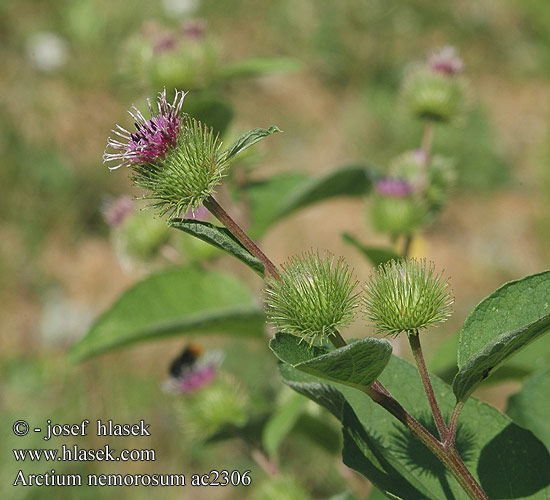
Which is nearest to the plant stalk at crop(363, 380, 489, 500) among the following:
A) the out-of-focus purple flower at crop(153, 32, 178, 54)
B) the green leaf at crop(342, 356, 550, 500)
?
the green leaf at crop(342, 356, 550, 500)

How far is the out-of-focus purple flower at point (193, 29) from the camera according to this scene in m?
2.10

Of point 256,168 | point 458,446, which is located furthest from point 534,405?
point 256,168

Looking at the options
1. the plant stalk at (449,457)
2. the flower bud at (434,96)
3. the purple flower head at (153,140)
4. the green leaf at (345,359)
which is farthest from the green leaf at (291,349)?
the flower bud at (434,96)

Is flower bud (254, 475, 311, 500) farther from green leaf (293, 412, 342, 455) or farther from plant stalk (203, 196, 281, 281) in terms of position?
plant stalk (203, 196, 281, 281)

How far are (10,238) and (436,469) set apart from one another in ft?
14.8

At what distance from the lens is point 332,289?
3.02 ft

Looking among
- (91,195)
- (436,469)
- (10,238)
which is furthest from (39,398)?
(436,469)

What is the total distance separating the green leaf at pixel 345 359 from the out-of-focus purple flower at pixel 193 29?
143 centimetres

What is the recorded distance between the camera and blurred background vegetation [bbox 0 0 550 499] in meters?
3.76

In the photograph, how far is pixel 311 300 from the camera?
892 millimetres

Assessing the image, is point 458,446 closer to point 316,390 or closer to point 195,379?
point 316,390

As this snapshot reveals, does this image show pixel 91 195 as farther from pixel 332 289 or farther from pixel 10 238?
pixel 332 289

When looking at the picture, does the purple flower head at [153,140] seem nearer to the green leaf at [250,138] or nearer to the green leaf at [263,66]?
the green leaf at [250,138]

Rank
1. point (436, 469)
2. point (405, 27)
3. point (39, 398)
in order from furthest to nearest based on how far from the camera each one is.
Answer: point (405, 27) < point (39, 398) < point (436, 469)
